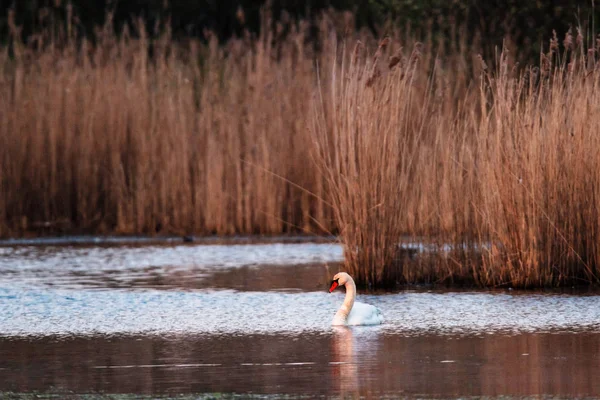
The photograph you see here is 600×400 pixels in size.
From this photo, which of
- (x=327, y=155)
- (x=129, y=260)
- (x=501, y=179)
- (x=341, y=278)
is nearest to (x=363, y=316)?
(x=341, y=278)

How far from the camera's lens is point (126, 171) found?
13.8 metres

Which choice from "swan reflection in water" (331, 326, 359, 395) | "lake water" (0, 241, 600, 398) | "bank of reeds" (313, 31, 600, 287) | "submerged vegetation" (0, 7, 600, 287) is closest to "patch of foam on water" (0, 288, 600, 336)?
"lake water" (0, 241, 600, 398)

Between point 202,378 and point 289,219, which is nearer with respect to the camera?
point 202,378

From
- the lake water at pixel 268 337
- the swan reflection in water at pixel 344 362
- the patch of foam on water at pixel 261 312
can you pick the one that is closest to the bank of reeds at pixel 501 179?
the lake water at pixel 268 337

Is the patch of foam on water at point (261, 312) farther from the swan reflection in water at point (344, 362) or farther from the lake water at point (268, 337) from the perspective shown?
the swan reflection in water at point (344, 362)

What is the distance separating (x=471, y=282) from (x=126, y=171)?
18.1 ft

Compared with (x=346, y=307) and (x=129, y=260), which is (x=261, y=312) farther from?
(x=129, y=260)

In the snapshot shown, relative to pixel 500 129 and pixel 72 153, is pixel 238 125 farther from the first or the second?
pixel 500 129

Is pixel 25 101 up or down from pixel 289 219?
up

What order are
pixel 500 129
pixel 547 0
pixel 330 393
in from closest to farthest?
pixel 330 393 → pixel 500 129 → pixel 547 0

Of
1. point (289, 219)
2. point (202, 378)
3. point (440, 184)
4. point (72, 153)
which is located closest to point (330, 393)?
point (202, 378)

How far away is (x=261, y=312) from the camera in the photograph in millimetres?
8070

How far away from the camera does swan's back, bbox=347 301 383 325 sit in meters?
7.44

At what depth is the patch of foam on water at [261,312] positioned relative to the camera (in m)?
7.39
